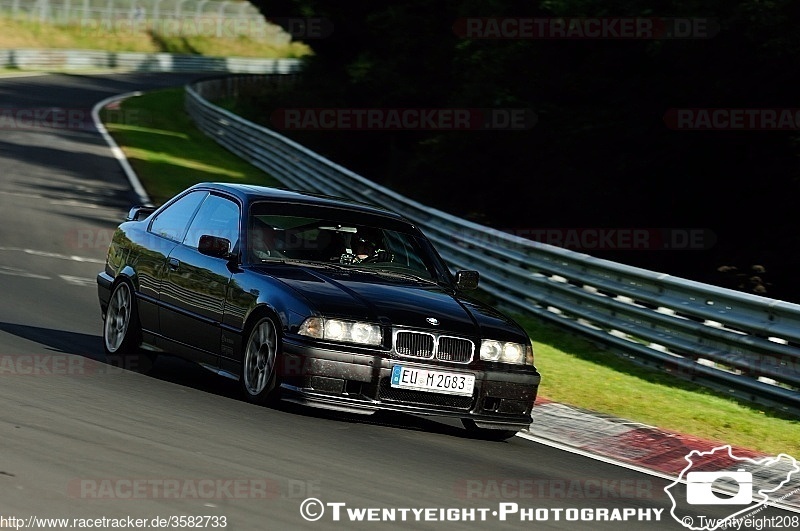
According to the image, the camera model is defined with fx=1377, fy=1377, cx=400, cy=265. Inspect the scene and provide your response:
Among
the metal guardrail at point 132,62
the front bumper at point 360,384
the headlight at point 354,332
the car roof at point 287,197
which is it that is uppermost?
the metal guardrail at point 132,62

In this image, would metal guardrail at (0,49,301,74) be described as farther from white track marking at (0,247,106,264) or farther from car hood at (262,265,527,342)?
car hood at (262,265,527,342)

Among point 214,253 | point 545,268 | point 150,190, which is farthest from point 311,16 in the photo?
point 214,253

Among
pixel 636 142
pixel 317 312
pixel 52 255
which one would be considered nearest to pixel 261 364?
pixel 317 312

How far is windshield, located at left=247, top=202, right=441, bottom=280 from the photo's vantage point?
9445mm

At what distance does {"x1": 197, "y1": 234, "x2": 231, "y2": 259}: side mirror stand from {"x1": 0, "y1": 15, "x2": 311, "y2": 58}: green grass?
219ft

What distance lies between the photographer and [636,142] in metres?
24.2

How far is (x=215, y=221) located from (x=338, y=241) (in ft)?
3.06

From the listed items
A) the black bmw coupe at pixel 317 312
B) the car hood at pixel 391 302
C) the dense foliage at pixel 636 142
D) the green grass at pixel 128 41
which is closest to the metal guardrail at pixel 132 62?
the green grass at pixel 128 41

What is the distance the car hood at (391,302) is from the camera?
8.46 metres

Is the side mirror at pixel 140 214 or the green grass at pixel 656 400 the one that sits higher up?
the side mirror at pixel 140 214

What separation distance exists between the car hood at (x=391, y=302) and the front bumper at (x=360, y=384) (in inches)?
9.5

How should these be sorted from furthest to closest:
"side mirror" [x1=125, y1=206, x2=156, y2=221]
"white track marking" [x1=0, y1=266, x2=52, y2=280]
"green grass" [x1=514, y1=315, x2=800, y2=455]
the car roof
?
1. "white track marking" [x1=0, y1=266, x2=52, y2=280]
2. "side mirror" [x1=125, y1=206, x2=156, y2=221]
3. "green grass" [x1=514, y1=315, x2=800, y2=455]
4. the car roof

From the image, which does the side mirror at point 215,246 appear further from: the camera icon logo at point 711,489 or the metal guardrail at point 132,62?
the metal guardrail at point 132,62

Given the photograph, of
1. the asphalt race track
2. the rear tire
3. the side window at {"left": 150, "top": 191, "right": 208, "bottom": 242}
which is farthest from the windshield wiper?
the side window at {"left": 150, "top": 191, "right": 208, "bottom": 242}
